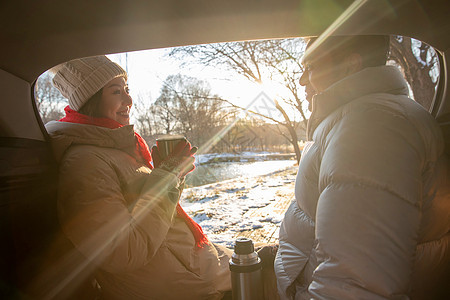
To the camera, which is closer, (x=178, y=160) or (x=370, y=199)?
(x=370, y=199)

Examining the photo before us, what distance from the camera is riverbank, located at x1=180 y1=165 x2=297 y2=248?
10.4 feet

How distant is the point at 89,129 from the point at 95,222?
1.76 ft

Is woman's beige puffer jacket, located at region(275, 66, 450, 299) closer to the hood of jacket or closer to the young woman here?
the young woman

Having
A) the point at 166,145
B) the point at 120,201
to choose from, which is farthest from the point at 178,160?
the point at 120,201

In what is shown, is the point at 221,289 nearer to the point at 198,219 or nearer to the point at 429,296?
the point at 429,296

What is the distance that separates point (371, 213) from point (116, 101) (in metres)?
1.59

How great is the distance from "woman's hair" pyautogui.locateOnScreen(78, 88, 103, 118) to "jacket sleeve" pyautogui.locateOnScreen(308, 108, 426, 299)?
56.8 inches

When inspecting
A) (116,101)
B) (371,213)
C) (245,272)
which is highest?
(116,101)

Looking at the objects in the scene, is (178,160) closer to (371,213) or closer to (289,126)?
(371,213)

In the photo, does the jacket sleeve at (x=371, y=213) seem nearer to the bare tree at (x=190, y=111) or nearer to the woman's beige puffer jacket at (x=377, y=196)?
the woman's beige puffer jacket at (x=377, y=196)

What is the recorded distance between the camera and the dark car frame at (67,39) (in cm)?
107

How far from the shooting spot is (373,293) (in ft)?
2.42

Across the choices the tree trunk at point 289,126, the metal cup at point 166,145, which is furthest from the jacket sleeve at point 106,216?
the tree trunk at point 289,126

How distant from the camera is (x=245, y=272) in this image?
1265 mm
